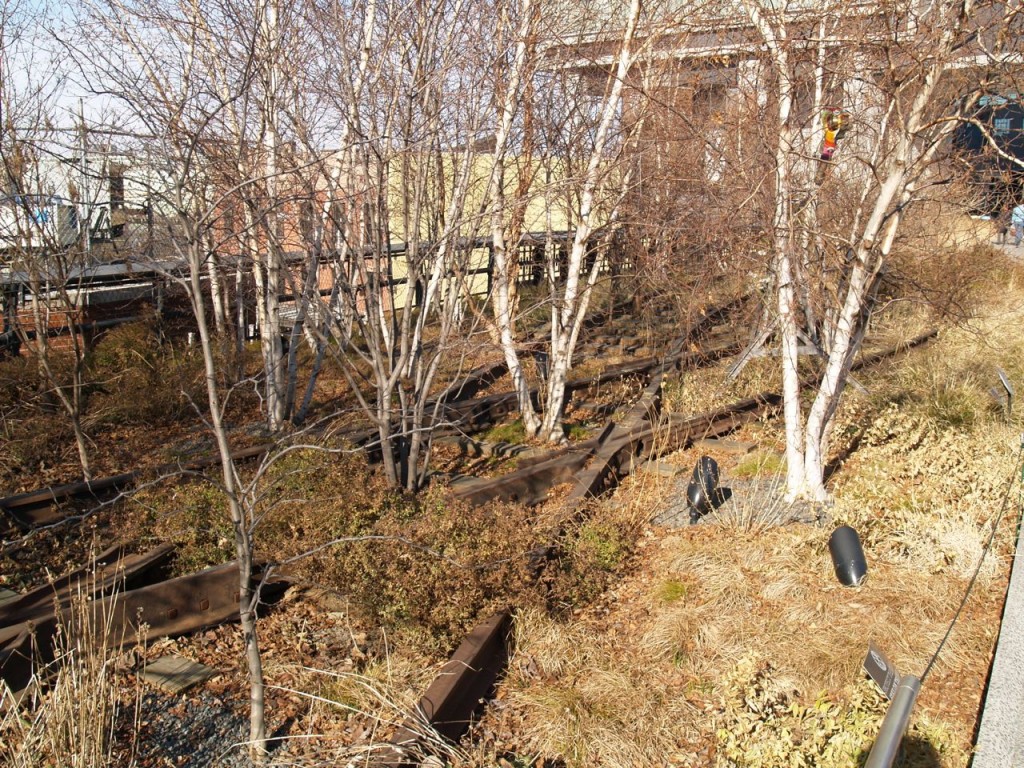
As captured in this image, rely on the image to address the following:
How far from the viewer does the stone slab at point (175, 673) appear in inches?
192

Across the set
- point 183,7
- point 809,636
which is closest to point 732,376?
point 809,636

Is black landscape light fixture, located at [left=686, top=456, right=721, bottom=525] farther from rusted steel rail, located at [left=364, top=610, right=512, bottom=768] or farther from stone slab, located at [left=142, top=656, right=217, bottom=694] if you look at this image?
stone slab, located at [left=142, top=656, right=217, bottom=694]

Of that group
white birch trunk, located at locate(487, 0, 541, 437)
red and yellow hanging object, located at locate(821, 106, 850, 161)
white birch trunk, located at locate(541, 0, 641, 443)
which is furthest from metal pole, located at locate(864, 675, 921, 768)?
white birch trunk, located at locate(541, 0, 641, 443)

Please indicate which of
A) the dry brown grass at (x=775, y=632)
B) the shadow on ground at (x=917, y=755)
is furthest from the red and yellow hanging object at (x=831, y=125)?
the shadow on ground at (x=917, y=755)

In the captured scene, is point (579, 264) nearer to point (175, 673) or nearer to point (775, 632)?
point (775, 632)

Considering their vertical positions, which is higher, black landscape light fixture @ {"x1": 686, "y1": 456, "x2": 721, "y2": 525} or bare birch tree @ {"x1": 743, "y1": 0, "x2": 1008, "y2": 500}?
bare birch tree @ {"x1": 743, "y1": 0, "x2": 1008, "y2": 500}

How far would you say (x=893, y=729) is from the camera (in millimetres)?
2576

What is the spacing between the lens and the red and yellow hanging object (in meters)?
7.01

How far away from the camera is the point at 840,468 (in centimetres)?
839

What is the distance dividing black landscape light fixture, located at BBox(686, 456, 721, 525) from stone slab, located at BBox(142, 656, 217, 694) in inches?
155

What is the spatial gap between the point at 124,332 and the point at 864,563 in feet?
33.1

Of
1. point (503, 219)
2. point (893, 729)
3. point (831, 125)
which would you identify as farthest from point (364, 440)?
point (893, 729)

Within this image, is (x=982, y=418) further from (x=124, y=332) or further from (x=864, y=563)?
(x=124, y=332)

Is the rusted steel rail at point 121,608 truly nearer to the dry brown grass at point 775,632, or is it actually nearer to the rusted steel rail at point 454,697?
the rusted steel rail at point 454,697
